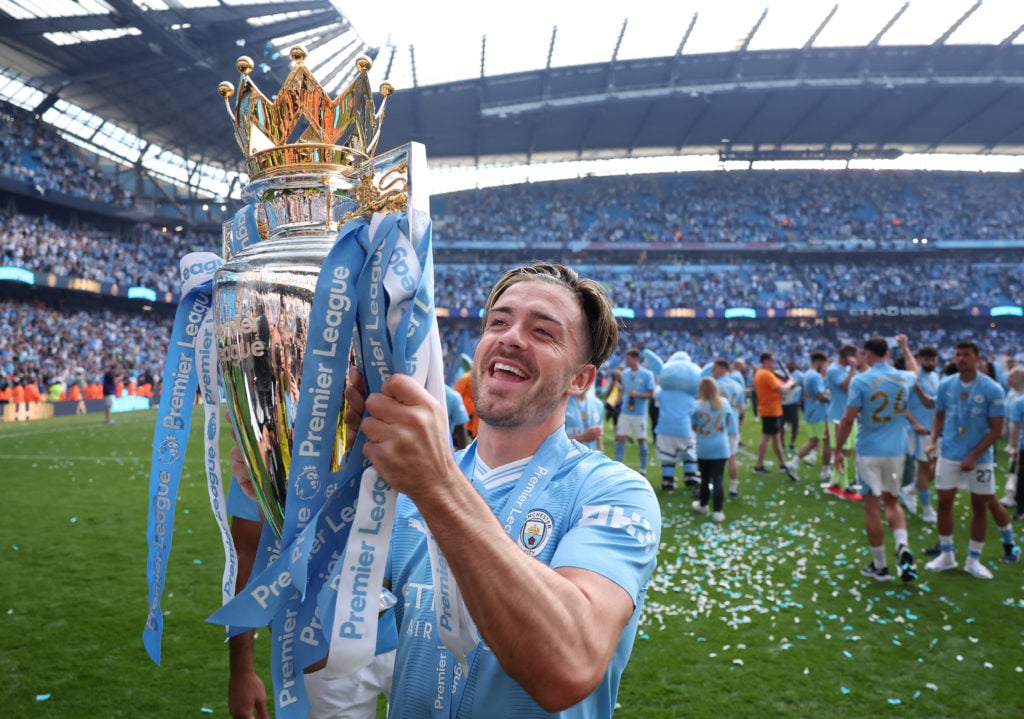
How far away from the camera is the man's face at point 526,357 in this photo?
1.63 meters

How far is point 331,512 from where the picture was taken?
1191mm

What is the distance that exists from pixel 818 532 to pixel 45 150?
40.0 meters

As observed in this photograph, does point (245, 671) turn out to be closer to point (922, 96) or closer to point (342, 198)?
point (342, 198)

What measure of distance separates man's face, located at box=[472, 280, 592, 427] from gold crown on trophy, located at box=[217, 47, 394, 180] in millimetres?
510

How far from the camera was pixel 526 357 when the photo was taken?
1611 millimetres

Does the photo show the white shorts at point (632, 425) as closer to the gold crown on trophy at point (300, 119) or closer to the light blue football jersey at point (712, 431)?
the light blue football jersey at point (712, 431)

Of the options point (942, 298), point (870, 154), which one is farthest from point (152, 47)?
point (942, 298)

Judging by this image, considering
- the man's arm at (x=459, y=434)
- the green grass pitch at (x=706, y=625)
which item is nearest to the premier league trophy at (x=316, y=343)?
the green grass pitch at (x=706, y=625)

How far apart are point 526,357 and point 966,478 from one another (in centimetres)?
677

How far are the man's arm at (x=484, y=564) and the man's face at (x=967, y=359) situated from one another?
7.18m

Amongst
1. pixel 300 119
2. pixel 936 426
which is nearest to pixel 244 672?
pixel 300 119

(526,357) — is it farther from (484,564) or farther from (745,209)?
(745,209)

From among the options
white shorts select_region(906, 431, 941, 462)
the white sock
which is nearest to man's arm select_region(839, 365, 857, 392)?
white shorts select_region(906, 431, 941, 462)

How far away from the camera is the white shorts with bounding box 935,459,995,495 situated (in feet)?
21.5
